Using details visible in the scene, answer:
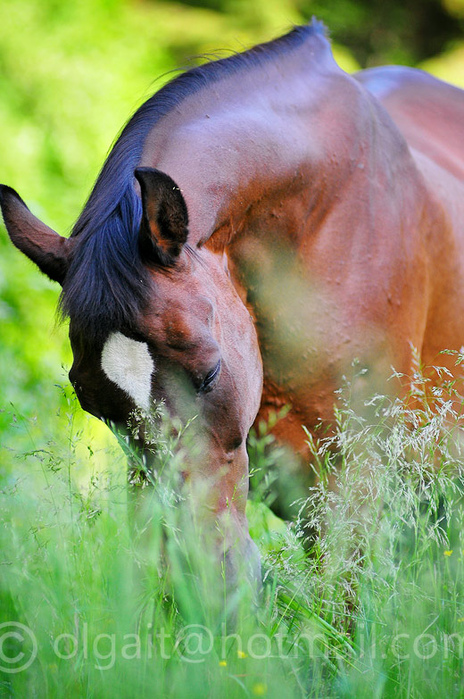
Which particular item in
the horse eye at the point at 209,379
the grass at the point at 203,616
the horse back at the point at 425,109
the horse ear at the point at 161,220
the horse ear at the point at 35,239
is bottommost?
the grass at the point at 203,616

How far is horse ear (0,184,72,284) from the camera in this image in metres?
1.83

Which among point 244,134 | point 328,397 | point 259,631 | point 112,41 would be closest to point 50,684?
point 259,631

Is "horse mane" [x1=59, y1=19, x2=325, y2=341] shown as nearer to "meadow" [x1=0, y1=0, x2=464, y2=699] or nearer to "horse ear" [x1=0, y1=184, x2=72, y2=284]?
"horse ear" [x1=0, y1=184, x2=72, y2=284]

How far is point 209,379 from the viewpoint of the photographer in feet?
5.72

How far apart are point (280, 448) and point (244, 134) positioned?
0.96m

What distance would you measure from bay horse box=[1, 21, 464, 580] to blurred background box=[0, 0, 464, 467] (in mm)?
2740

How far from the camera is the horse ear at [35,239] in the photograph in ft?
6.00

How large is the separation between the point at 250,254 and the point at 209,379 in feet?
1.95

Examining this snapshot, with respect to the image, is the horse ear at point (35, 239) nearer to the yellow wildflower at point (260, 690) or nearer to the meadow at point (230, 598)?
the meadow at point (230, 598)

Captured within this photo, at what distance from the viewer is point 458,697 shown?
142 centimetres

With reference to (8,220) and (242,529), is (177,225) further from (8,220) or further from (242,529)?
(242,529)

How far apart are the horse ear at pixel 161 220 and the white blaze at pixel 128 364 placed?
0.20 meters

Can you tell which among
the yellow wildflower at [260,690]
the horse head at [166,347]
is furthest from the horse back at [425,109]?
the yellow wildflower at [260,690]

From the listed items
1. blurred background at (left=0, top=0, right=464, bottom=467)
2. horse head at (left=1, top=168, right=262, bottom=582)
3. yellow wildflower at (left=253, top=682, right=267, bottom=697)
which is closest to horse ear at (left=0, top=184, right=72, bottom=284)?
horse head at (left=1, top=168, right=262, bottom=582)
